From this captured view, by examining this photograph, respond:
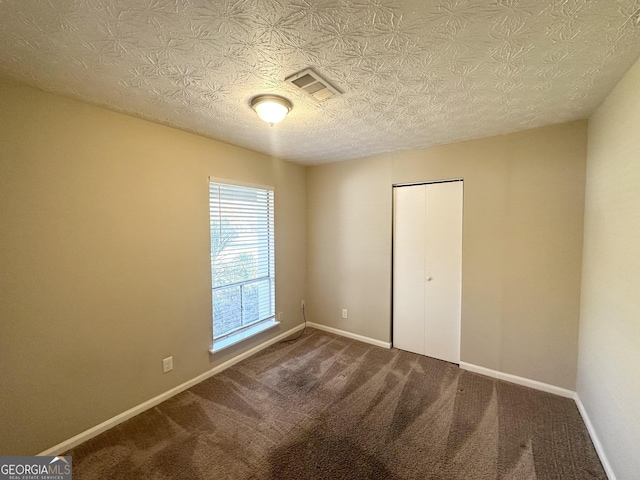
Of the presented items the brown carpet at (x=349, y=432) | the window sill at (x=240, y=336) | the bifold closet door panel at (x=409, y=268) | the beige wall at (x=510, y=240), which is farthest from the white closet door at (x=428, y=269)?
the window sill at (x=240, y=336)

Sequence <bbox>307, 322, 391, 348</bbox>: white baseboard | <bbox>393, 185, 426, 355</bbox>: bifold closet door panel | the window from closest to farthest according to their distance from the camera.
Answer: the window < <bbox>393, 185, 426, 355</bbox>: bifold closet door panel < <bbox>307, 322, 391, 348</bbox>: white baseboard

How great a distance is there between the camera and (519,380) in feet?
7.93

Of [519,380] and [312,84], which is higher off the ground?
[312,84]

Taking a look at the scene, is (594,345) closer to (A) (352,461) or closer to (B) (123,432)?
(A) (352,461)

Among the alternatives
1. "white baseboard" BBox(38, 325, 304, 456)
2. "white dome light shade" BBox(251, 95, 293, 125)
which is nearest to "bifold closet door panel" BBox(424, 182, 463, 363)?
"white dome light shade" BBox(251, 95, 293, 125)

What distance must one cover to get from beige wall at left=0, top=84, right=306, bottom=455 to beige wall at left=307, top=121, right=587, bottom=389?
6.45 ft

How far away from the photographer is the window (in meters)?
2.68

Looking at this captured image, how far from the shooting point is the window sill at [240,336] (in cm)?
268

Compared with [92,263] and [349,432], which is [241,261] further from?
[349,432]

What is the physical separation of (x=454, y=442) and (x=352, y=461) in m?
0.75

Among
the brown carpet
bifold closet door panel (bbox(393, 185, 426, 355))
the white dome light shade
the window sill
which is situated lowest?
the brown carpet

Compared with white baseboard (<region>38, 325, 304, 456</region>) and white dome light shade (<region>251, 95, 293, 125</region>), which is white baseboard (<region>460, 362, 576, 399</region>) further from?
white dome light shade (<region>251, 95, 293, 125</region>)

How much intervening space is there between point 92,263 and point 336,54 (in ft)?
6.99

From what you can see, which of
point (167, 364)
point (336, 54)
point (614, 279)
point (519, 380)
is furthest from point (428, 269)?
point (167, 364)
